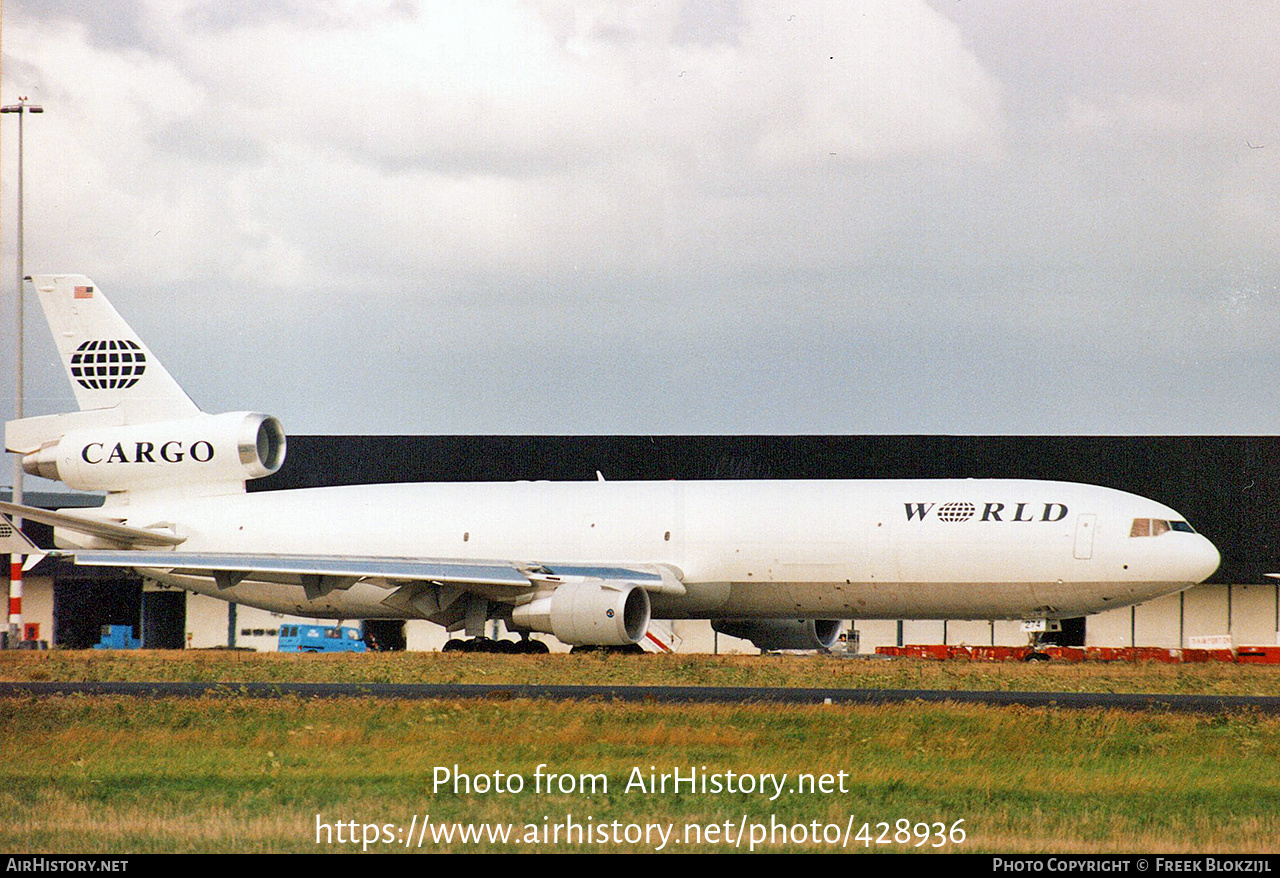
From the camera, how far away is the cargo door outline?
35344 millimetres

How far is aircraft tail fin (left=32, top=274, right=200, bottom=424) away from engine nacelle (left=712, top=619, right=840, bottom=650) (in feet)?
57.3

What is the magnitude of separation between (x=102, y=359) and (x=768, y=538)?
818 inches

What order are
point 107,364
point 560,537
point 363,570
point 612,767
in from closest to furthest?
point 612,767 < point 363,570 < point 560,537 < point 107,364

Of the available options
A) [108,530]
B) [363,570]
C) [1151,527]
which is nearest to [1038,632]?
[1151,527]

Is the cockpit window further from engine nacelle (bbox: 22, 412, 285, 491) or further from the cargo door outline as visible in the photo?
engine nacelle (bbox: 22, 412, 285, 491)

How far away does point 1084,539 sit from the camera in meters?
35.4

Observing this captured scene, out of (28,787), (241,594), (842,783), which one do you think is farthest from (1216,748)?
(241,594)

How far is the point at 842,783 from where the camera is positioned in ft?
53.6

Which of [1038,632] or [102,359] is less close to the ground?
[102,359]

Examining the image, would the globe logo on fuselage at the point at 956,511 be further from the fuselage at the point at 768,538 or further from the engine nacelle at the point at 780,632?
the engine nacelle at the point at 780,632

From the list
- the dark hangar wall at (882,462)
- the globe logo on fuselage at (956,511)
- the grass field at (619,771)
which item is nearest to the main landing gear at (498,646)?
the globe logo on fuselage at (956,511)

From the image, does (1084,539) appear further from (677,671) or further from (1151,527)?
(677,671)

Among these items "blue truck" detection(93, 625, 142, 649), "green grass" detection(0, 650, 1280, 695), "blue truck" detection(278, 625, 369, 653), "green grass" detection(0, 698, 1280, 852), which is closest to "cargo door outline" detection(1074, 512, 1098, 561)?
"green grass" detection(0, 650, 1280, 695)
